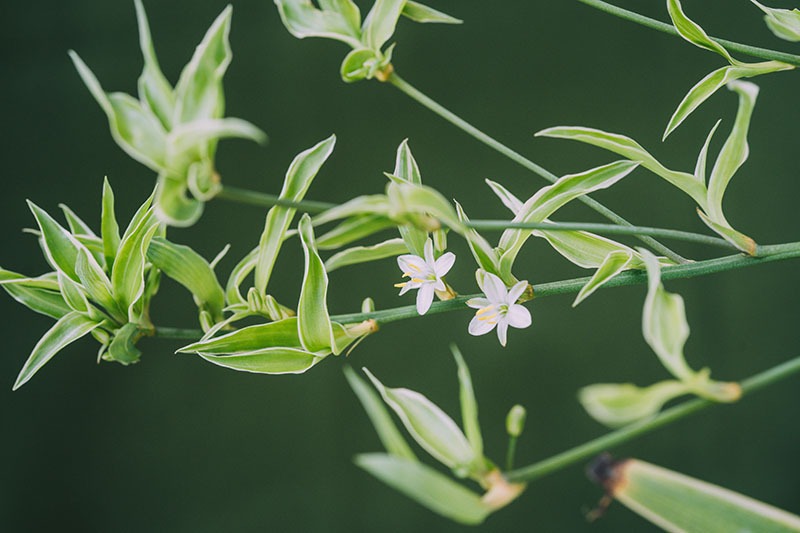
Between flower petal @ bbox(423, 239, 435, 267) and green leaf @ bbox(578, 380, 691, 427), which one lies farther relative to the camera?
flower petal @ bbox(423, 239, 435, 267)

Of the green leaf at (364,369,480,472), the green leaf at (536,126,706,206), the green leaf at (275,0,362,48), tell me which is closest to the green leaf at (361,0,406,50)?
the green leaf at (275,0,362,48)

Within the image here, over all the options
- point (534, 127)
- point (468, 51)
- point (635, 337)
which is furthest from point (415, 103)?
point (635, 337)

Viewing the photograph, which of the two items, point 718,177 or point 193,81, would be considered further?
point 718,177

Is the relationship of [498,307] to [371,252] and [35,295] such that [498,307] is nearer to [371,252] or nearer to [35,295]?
[371,252]

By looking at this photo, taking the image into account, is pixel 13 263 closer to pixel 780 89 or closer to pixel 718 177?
pixel 718 177

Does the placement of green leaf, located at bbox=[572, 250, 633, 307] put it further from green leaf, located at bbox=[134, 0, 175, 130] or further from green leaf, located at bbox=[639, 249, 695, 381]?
green leaf, located at bbox=[134, 0, 175, 130]

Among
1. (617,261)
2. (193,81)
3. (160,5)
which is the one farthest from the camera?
(160,5)

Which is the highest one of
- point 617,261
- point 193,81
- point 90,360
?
point 193,81
